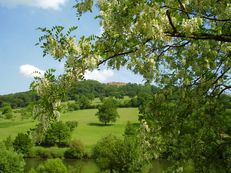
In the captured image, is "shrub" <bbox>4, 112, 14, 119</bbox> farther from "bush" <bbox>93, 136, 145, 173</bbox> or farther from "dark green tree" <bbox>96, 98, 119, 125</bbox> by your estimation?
"bush" <bbox>93, 136, 145, 173</bbox>

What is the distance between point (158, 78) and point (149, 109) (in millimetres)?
1533

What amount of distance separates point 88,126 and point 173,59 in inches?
4131

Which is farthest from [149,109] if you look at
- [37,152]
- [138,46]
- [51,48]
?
[37,152]

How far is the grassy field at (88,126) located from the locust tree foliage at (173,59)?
286 ft

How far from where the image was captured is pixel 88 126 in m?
115

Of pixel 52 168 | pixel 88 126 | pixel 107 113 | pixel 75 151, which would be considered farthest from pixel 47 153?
pixel 52 168

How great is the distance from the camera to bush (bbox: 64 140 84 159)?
308ft

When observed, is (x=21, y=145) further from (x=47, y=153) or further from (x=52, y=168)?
(x=52, y=168)

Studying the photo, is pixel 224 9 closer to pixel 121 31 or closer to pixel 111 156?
pixel 121 31

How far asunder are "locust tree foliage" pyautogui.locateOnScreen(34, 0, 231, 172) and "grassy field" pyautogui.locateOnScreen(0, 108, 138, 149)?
286ft

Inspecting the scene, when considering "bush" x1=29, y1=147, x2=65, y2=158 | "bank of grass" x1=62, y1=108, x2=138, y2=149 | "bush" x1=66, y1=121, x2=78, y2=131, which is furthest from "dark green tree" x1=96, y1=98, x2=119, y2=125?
"bush" x1=29, y1=147, x2=65, y2=158

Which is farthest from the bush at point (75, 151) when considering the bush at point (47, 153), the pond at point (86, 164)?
the pond at point (86, 164)

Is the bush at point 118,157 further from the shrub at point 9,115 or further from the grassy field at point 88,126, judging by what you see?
the shrub at point 9,115

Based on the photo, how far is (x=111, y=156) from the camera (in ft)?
188
